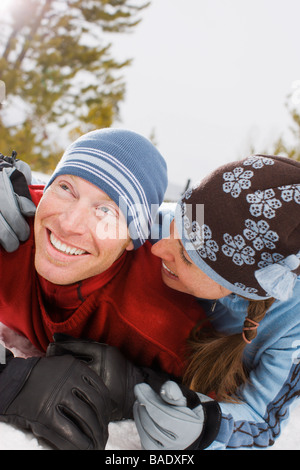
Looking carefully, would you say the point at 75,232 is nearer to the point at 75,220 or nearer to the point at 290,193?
the point at 75,220

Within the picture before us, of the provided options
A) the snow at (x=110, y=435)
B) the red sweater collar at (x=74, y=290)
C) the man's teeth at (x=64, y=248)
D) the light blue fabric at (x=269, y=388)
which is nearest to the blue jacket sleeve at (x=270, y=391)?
the light blue fabric at (x=269, y=388)

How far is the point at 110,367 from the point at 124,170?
2.20ft

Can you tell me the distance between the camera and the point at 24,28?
10.6 m

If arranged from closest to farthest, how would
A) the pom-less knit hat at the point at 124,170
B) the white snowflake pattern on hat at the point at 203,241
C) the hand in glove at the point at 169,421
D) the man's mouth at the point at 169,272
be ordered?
1. the hand in glove at the point at 169,421
2. the white snowflake pattern on hat at the point at 203,241
3. the pom-less knit hat at the point at 124,170
4. the man's mouth at the point at 169,272

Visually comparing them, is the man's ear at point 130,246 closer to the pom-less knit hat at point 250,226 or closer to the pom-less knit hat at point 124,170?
the pom-less knit hat at point 124,170

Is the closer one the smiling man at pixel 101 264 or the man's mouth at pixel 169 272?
the smiling man at pixel 101 264

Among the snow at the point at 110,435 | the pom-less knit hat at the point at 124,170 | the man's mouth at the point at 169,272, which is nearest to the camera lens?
the snow at the point at 110,435

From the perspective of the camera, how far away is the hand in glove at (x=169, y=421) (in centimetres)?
112

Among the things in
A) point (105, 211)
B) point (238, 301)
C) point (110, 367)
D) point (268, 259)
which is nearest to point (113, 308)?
point (110, 367)

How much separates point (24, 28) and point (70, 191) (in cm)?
1119

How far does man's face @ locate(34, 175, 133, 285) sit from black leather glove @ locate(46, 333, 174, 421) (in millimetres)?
221

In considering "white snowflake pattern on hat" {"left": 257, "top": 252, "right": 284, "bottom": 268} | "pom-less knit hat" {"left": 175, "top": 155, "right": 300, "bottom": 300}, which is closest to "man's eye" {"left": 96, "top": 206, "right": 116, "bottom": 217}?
"pom-less knit hat" {"left": 175, "top": 155, "right": 300, "bottom": 300}

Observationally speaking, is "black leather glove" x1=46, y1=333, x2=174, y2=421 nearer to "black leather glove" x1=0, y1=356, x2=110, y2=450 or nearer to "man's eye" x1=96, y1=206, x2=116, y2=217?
"black leather glove" x1=0, y1=356, x2=110, y2=450
